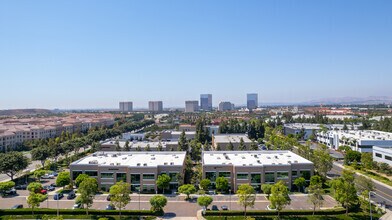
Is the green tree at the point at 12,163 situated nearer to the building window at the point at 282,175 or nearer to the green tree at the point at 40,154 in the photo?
the green tree at the point at 40,154

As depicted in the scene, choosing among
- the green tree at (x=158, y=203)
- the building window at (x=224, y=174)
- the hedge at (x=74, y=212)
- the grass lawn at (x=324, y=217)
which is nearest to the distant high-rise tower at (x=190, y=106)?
the building window at (x=224, y=174)

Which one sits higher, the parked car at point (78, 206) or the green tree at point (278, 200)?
the green tree at point (278, 200)

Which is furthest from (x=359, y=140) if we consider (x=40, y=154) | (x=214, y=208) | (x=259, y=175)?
(x=40, y=154)

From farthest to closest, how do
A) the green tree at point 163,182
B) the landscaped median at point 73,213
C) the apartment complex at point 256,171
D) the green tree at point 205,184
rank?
the apartment complex at point 256,171, the green tree at point 163,182, the green tree at point 205,184, the landscaped median at point 73,213

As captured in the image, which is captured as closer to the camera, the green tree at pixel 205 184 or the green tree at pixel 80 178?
the green tree at pixel 205 184

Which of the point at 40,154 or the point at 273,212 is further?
the point at 40,154

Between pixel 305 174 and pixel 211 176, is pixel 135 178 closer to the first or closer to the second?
pixel 211 176

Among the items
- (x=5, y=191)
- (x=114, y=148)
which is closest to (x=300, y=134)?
(x=114, y=148)
